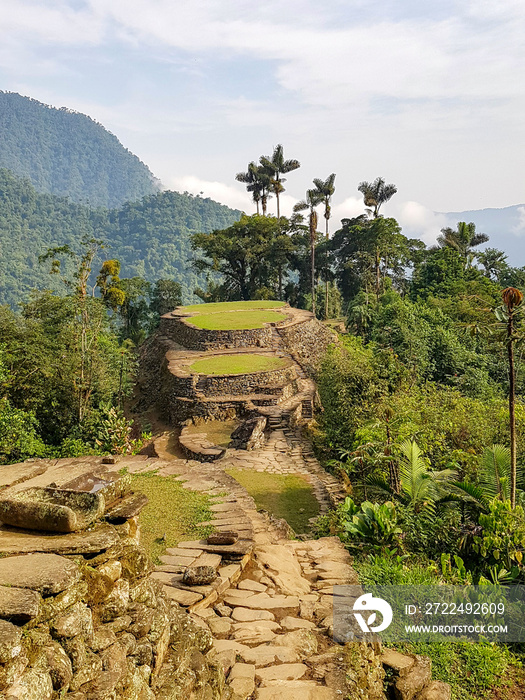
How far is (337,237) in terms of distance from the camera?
125 ft

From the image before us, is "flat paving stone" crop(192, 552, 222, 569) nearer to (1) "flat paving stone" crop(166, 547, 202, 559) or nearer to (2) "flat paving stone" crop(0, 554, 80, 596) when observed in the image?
(1) "flat paving stone" crop(166, 547, 202, 559)

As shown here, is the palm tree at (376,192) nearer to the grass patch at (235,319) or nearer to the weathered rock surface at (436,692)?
the grass patch at (235,319)

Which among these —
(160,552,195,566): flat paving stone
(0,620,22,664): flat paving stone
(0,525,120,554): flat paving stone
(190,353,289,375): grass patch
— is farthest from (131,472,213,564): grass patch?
(190,353,289,375): grass patch

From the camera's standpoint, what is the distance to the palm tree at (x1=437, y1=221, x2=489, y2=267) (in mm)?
34219

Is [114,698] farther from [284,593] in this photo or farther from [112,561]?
[284,593]

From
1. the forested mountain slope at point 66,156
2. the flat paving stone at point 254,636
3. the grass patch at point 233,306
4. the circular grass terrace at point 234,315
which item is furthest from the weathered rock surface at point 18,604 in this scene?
the forested mountain slope at point 66,156

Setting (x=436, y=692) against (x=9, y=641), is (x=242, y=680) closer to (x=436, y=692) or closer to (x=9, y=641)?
(x=436, y=692)

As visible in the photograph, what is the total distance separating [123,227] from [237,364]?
83501mm

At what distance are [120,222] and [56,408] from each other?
8906 centimetres

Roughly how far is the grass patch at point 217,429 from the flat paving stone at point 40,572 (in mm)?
10204

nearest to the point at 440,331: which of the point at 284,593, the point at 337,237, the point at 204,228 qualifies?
the point at 284,593

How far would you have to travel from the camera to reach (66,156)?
182 metres

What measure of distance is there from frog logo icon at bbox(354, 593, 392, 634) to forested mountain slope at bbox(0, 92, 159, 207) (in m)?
170

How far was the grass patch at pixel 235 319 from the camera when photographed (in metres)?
21.4
